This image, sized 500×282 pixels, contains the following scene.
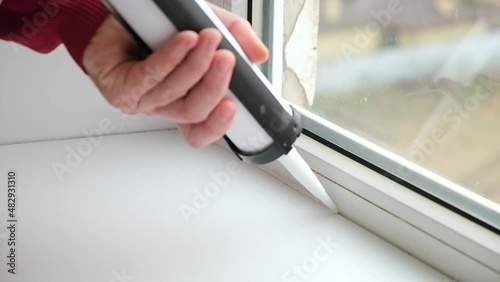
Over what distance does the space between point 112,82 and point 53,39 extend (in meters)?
0.11

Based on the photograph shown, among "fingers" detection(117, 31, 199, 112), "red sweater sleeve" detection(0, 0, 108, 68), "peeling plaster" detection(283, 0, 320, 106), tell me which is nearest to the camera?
"fingers" detection(117, 31, 199, 112)

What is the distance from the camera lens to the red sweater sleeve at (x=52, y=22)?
423mm

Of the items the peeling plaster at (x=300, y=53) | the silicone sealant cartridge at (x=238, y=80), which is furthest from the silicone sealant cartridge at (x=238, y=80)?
the peeling plaster at (x=300, y=53)

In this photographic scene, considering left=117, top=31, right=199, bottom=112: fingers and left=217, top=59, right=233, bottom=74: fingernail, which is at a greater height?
left=117, top=31, right=199, bottom=112: fingers

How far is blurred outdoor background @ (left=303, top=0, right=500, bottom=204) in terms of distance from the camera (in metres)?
0.52

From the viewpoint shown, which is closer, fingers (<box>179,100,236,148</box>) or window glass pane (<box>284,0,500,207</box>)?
fingers (<box>179,100,236,148</box>)

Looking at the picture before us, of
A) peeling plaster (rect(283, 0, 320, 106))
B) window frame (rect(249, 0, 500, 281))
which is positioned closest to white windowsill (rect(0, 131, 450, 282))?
window frame (rect(249, 0, 500, 281))

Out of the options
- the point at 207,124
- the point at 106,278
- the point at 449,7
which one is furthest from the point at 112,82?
the point at 449,7

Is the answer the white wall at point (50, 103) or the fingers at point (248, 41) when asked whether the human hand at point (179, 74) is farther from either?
the white wall at point (50, 103)

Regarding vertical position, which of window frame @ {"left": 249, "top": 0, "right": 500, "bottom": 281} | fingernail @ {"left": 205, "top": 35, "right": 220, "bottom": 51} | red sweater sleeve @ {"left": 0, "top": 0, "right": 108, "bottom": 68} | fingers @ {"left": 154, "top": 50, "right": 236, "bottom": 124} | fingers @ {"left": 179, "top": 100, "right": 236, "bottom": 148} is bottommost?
window frame @ {"left": 249, "top": 0, "right": 500, "bottom": 281}

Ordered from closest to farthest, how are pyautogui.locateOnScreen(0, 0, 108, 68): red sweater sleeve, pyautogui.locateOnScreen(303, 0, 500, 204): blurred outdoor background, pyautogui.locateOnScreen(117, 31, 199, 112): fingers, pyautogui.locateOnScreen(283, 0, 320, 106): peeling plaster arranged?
pyautogui.locateOnScreen(117, 31, 199, 112): fingers, pyautogui.locateOnScreen(0, 0, 108, 68): red sweater sleeve, pyautogui.locateOnScreen(303, 0, 500, 204): blurred outdoor background, pyautogui.locateOnScreen(283, 0, 320, 106): peeling plaster

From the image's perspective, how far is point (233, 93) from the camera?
35 centimetres

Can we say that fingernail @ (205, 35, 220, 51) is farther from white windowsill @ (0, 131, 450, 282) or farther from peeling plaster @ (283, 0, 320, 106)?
peeling plaster @ (283, 0, 320, 106)

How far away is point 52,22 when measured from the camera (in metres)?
0.45
